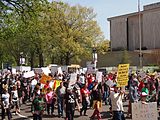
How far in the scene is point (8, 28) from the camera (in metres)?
29.3

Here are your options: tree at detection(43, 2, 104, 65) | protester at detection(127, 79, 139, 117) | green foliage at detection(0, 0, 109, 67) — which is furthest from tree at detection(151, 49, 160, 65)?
protester at detection(127, 79, 139, 117)

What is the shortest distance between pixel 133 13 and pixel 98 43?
39.5 metres

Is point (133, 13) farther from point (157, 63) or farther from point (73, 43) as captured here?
point (73, 43)

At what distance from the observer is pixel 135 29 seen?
340 ft

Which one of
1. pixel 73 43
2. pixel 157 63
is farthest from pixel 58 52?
pixel 157 63

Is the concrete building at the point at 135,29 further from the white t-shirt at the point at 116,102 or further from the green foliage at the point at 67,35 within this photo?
the white t-shirt at the point at 116,102

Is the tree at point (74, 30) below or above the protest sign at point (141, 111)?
above

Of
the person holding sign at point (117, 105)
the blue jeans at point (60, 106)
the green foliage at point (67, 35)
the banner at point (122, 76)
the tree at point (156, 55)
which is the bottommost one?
the blue jeans at point (60, 106)

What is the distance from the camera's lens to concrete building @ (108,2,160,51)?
94.9 metres

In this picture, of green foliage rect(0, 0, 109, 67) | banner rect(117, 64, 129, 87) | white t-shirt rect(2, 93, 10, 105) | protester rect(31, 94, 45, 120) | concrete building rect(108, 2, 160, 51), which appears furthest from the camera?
concrete building rect(108, 2, 160, 51)

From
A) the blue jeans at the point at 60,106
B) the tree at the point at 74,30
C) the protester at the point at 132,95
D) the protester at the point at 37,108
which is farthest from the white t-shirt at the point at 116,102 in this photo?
the tree at the point at 74,30

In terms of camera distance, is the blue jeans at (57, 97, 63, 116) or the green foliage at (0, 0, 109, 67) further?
the green foliage at (0, 0, 109, 67)

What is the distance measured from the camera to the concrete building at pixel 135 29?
94.9 meters

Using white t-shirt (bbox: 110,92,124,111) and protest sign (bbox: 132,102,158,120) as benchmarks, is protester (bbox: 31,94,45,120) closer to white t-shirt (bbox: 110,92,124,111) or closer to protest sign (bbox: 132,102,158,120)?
white t-shirt (bbox: 110,92,124,111)
